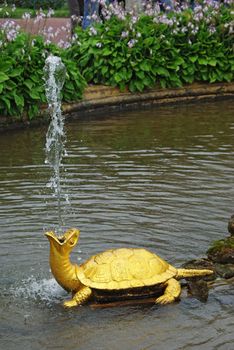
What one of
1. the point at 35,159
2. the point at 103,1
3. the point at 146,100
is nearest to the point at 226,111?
the point at 146,100

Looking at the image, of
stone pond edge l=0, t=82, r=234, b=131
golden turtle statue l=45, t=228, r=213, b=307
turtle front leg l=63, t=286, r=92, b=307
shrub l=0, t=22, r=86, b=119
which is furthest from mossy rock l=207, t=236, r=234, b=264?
stone pond edge l=0, t=82, r=234, b=131

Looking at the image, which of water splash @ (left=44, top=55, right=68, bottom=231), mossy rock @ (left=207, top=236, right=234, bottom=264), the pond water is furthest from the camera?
water splash @ (left=44, top=55, right=68, bottom=231)

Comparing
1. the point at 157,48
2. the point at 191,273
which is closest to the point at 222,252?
the point at 191,273

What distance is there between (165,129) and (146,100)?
2123 mm

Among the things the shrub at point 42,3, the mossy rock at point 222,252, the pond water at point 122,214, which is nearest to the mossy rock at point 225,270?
the mossy rock at point 222,252

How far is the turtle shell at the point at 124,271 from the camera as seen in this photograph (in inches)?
240

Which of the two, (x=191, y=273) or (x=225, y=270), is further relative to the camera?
(x=225, y=270)

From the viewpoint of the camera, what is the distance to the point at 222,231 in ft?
24.8

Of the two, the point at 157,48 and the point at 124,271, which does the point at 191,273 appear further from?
the point at 157,48

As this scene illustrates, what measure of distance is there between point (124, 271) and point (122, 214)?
2087mm

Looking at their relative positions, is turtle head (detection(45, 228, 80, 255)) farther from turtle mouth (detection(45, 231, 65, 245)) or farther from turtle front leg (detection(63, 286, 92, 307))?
turtle front leg (detection(63, 286, 92, 307))

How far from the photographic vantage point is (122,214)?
820cm

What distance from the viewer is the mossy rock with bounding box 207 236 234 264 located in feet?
21.7

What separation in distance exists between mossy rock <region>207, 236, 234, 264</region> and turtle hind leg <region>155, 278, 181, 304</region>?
1.81ft
